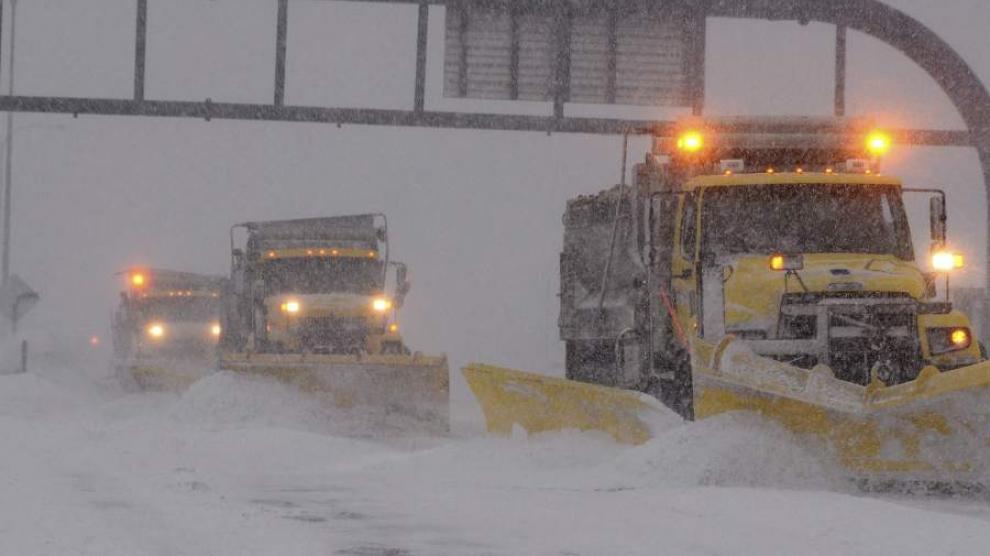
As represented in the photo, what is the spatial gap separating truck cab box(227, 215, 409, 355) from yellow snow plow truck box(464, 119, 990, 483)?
684cm

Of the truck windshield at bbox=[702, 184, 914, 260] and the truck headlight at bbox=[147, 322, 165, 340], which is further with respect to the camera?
the truck headlight at bbox=[147, 322, 165, 340]

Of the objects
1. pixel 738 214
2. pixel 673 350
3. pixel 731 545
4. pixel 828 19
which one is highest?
pixel 828 19

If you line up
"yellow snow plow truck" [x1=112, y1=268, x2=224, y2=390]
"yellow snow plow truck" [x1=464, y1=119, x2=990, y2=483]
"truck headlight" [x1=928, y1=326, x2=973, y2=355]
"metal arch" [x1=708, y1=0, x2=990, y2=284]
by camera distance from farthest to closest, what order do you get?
"yellow snow plow truck" [x1=112, y1=268, x2=224, y2=390] < "metal arch" [x1=708, y1=0, x2=990, y2=284] < "truck headlight" [x1=928, y1=326, x2=973, y2=355] < "yellow snow plow truck" [x1=464, y1=119, x2=990, y2=483]

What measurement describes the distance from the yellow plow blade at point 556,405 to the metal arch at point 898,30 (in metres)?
7.91

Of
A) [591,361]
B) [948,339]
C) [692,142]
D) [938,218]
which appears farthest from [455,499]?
[591,361]

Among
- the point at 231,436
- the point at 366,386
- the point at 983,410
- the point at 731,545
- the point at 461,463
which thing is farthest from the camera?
the point at 366,386

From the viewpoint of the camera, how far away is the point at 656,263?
15078mm

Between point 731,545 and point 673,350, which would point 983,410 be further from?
point 673,350

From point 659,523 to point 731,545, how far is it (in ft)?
3.23

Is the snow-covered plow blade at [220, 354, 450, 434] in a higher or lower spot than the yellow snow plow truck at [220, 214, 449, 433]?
lower

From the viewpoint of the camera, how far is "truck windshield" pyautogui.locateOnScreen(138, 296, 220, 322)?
35.8 m

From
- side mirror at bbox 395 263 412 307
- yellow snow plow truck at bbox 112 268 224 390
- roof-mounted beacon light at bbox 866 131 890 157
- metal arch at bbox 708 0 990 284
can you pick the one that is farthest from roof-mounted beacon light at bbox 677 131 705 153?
yellow snow plow truck at bbox 112 268 224 390

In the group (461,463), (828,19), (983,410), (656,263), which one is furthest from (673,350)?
(828,19)

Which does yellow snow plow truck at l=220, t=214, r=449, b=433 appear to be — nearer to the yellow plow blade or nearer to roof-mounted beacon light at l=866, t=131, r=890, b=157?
the yellow plow blade
